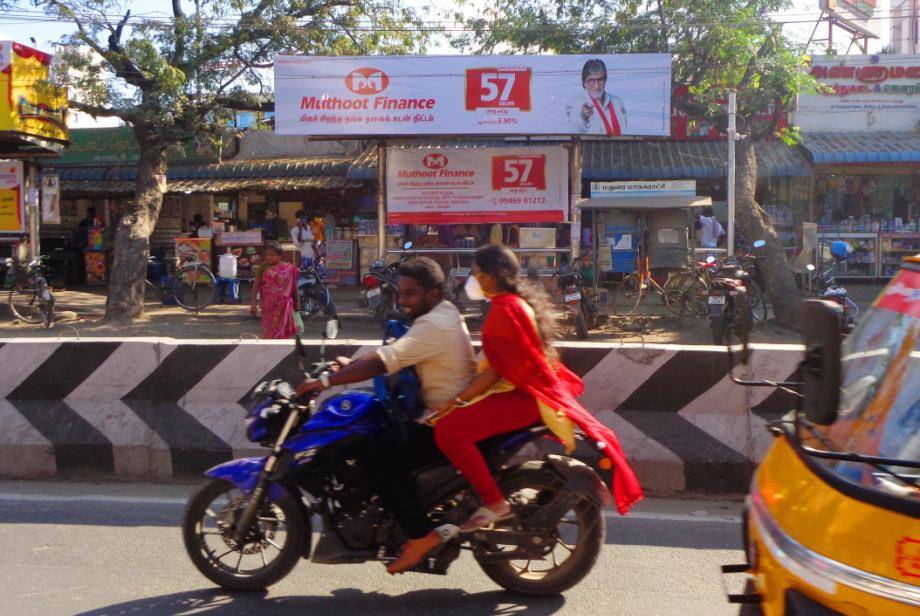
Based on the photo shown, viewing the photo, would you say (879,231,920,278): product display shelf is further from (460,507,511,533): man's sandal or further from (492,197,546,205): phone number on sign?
(460,507,511,533): man's sandal

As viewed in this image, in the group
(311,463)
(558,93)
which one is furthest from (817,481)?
(558,93)

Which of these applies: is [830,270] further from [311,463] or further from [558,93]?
[311,463]

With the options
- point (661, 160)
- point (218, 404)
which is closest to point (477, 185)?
point (661, 160)

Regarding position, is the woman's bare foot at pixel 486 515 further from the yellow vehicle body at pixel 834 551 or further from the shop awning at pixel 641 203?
the shop awning at pixel 641 203

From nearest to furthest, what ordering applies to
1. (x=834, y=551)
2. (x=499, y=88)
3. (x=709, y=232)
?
(x=834, y=551) → (x=499, y=88) → (x=709, y=232)

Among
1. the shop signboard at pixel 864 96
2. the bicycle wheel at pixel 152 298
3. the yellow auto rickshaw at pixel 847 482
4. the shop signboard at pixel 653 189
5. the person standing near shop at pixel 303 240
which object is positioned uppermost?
the shop signboard at pixel 864 96

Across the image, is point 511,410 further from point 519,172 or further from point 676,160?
point 676,160

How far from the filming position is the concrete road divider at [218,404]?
18.6 feet

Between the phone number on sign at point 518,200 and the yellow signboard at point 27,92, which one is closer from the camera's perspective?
the yellow signboard at point 27,92

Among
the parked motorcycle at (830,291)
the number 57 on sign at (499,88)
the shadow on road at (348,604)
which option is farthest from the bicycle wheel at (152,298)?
the shadow on road at (348,604)

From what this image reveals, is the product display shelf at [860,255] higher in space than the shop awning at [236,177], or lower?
lower

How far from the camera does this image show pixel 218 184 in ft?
65.3

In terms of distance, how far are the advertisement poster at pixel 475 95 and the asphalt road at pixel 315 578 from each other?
31.1ft

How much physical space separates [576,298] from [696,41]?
6.96m
